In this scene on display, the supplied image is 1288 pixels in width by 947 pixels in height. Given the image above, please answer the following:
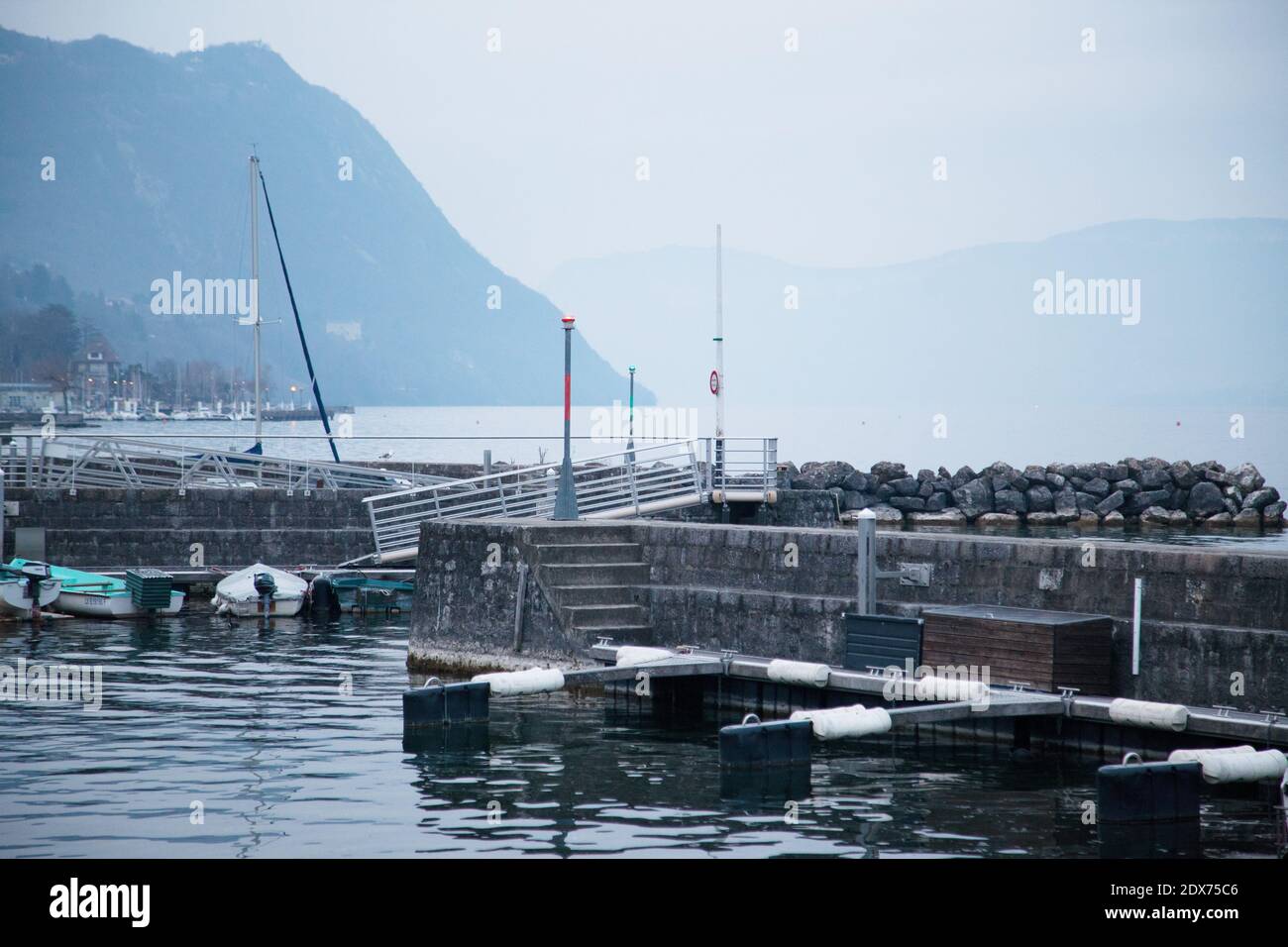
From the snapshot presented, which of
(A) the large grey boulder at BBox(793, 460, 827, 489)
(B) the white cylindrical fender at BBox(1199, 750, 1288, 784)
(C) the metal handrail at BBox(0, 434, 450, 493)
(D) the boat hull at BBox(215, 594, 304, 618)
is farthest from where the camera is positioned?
(A) the large grey boulder at BBox(793, 460, 827, 489)

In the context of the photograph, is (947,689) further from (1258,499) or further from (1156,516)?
(1258,499)

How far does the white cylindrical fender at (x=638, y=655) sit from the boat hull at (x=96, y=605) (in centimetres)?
1237

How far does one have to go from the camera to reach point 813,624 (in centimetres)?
1705

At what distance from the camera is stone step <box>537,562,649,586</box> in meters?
18.6

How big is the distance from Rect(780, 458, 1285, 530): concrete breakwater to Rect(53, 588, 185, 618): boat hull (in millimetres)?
30189

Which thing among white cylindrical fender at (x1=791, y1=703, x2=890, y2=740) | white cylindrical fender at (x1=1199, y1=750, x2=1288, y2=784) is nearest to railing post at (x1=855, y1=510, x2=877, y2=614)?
white cylindrical fender at (x1=791, y1=703, x2=890, y2=740)

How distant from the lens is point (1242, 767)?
464 inches

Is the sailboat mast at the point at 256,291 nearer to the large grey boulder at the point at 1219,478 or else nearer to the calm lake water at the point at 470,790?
the calm lake water at the point at 470,790

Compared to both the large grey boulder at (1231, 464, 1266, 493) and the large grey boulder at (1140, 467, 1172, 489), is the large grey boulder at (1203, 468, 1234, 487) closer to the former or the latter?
the large grey boulder at (1231, 464, 1266, 493)
